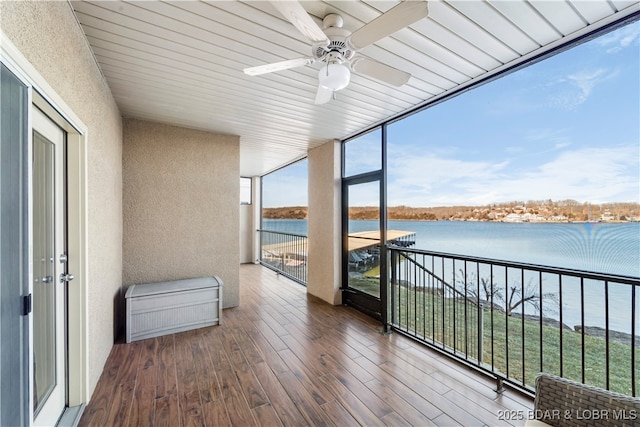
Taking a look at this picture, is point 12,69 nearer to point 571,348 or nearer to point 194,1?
point 194,1

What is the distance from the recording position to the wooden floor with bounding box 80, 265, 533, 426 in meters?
1.78

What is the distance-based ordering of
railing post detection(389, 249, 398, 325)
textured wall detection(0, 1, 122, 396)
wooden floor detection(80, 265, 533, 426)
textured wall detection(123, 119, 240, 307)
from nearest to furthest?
textured wall detection(0, 1, 122, 396)
wooden floor detection(80, 265, 533, 426)
railing post detection(389, 249, 398, 325)
textured wall detection(123, 119, 240, 307)

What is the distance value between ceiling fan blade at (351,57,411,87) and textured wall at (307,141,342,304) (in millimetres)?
2336

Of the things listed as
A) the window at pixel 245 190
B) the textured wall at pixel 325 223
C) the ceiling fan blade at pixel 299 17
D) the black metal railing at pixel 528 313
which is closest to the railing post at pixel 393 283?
the black metal railing at pixel 528 313

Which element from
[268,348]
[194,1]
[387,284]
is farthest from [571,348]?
[194,1]

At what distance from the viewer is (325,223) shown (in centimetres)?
429

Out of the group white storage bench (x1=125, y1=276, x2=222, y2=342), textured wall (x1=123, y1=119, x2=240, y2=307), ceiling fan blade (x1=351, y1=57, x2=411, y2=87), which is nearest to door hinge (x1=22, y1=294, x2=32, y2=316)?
white storage bench (x1=125, y1=276, x2=222, y2=342)

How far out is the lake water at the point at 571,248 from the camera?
1.64 m

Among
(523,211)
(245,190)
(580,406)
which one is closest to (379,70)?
(523,211)

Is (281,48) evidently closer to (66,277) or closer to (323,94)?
(323,94)

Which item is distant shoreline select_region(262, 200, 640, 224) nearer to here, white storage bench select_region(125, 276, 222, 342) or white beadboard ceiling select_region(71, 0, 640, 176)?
white beadboard ceiling select_region(71, 0, 640, 176)

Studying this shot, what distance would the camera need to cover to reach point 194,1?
4.87ft

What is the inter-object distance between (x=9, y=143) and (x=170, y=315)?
8.32 ft

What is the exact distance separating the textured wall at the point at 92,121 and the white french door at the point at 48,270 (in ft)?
0.63
